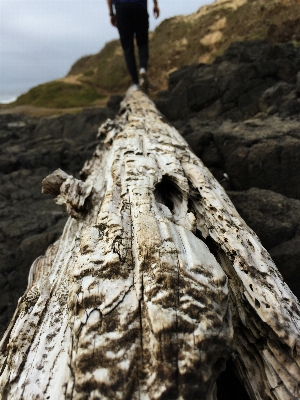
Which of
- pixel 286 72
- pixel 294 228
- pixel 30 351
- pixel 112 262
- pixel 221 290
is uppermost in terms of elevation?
pixel 286 72

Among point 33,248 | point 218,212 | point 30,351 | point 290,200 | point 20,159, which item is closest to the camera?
point 30,351

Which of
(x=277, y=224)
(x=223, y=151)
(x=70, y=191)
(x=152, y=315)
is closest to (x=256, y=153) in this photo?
(x=223, y=151)

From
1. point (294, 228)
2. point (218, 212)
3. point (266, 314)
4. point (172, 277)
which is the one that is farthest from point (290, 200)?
point (172, 277)

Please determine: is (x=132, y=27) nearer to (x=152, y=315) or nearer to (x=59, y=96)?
(x=152, y=315)

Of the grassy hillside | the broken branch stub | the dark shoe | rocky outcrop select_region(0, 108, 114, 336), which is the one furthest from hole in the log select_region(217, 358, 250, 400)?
the grassy hillside

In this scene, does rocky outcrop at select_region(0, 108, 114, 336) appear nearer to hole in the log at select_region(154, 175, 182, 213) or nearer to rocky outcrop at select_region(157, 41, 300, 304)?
hole in the log at select_region(154, 175, 182, 213)

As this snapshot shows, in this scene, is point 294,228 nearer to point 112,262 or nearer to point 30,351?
point 112,262

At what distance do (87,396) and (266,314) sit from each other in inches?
31.0

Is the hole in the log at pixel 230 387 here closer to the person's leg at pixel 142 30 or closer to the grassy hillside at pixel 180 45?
the person's leg at pixel 142 30

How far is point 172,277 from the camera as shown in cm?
120

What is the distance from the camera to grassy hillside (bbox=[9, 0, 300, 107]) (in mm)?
12657

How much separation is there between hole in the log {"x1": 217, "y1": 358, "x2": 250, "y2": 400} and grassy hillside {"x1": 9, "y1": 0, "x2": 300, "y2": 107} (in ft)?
38.9

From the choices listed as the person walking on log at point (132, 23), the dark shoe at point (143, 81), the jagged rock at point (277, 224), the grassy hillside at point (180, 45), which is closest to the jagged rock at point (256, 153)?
the jagged rock at point (277, 224)

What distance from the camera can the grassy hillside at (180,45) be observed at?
12.7m
